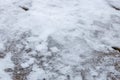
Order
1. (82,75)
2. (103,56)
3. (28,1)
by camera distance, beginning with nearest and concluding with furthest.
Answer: (82,75) → (103,56) → (28,1)

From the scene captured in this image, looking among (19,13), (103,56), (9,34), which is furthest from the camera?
(19,13)

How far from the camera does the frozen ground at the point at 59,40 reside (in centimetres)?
169

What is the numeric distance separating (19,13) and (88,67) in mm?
940

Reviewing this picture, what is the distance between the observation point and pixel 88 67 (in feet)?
5.63

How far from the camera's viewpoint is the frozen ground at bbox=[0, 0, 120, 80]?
169 centimetres

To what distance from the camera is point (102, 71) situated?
1.69 meters

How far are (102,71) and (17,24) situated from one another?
0.92 m

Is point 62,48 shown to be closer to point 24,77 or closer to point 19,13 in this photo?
point 24,77

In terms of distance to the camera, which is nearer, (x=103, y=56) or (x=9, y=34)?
(x=103, y=56)

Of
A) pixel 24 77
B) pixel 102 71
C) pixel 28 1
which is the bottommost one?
pixel 24 77

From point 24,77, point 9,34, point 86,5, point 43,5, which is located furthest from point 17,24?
point 86,5

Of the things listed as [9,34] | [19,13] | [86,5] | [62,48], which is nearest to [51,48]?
[62,48]

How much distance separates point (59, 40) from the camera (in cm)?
191

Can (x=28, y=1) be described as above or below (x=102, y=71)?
above
